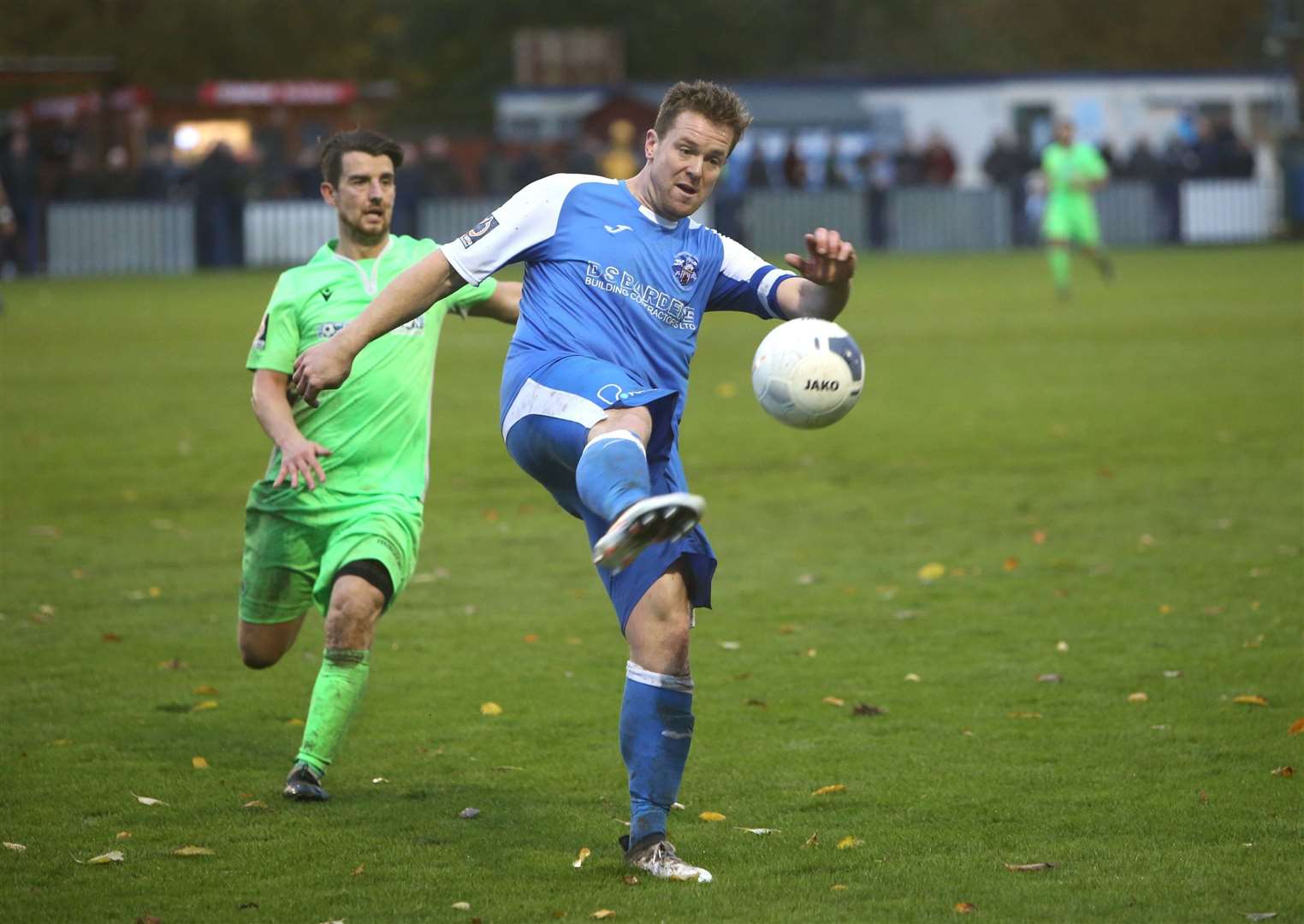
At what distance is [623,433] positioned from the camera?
5.08 meters

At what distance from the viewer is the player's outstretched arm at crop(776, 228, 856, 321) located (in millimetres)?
5379

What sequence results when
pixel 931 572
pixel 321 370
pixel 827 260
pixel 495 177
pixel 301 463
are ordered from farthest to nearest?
pixel 495 177
pixel 931 572
pixel 301 463
pixel 827 260
pixel 321 370

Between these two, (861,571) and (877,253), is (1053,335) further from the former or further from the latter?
(877,253)

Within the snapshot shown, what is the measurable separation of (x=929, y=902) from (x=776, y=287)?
1833 millimetres

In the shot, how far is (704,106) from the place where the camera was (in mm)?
5332

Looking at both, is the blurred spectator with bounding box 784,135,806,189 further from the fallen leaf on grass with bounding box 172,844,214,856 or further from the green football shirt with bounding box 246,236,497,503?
the fallen leaf on grass with bounding box 172,844,214,856

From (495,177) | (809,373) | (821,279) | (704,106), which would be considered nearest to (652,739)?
(809,373)

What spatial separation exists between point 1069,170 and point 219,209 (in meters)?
16.7

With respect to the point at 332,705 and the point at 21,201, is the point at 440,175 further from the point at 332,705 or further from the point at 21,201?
the point at 332,705

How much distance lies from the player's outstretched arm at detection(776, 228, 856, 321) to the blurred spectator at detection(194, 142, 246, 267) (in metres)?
32.2

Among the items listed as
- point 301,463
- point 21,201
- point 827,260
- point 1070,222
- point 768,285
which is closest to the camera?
point 827,260

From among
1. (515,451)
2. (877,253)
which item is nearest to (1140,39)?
(877,253)

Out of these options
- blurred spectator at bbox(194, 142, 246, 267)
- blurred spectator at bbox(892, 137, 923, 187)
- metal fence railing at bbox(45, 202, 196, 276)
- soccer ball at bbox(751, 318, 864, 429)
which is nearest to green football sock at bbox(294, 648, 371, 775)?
soccer ball at bbox(751, 318, 864, 429)

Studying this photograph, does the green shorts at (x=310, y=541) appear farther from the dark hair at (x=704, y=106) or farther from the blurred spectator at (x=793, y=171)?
the blurred spectator at (x=793, y=171)
